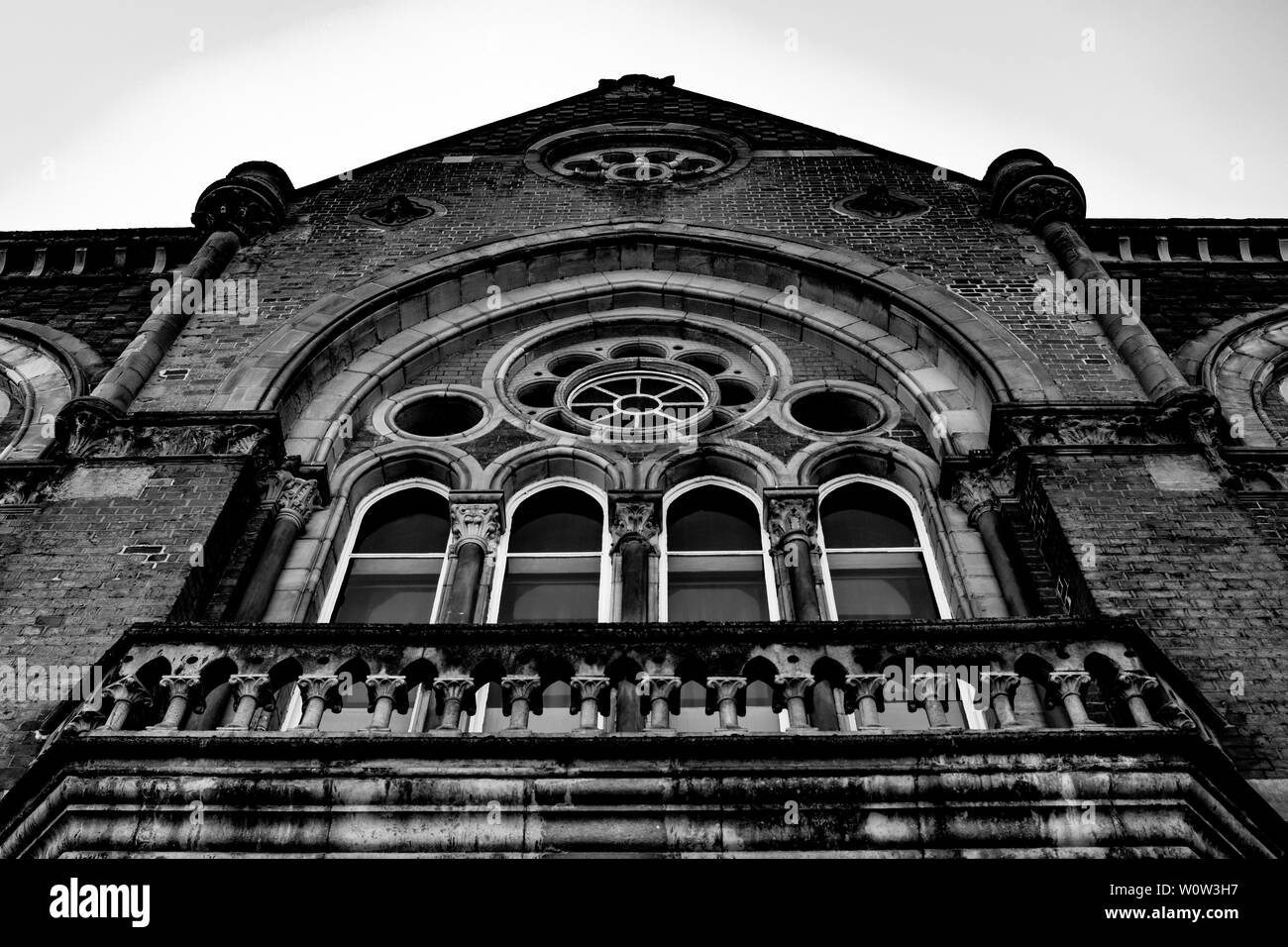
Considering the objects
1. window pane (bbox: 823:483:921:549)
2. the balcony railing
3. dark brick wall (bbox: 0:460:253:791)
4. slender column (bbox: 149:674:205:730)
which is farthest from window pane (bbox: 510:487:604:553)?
slender column (bbox: 149:674:205:730)

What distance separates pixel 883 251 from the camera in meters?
13.0

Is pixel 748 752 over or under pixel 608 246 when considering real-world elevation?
under

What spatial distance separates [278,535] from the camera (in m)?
9.65

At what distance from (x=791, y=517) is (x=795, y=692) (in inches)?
131

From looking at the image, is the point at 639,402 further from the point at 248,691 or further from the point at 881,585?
the point at 248,691

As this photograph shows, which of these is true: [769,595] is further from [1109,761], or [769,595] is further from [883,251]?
[883,251]

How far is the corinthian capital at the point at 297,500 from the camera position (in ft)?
32.3

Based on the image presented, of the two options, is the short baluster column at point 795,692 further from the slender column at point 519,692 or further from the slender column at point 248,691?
Result: the slender column at point 248,691

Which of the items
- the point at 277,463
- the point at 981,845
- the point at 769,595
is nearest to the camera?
the point at 981,845

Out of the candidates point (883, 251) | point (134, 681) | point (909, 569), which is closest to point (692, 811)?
point (134, 681)

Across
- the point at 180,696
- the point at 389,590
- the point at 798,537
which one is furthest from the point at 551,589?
the point at 180,696

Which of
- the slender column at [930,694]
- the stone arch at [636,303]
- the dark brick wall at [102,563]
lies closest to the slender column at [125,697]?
the dark brick wall at [102,563]

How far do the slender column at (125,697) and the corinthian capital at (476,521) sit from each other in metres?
3.28

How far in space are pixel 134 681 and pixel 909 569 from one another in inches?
219
